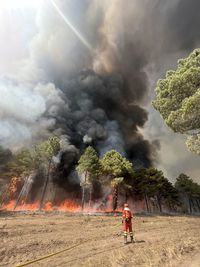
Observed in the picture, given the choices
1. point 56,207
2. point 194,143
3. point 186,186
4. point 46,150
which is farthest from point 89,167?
point 186,186

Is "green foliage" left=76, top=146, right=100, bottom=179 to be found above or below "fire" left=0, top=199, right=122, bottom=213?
above

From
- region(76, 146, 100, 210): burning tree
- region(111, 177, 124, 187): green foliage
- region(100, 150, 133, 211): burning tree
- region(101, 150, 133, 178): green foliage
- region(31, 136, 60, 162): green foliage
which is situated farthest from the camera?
region(31, 136, 60, 162): green foliage

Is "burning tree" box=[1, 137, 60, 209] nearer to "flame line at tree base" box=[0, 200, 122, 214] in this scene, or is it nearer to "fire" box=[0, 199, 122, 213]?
"flame line at tree base" box=[0, 200, 122, 214]

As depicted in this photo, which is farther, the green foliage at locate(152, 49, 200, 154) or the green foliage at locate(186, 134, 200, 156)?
the green foliage at locate(186, 134, 200, 156)

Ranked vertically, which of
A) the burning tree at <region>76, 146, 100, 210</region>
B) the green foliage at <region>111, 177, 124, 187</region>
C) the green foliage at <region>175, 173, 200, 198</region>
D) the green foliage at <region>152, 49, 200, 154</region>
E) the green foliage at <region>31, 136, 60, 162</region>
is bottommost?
the green foliage at <region>152, 49, 200, 154</region>

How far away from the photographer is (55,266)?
7.44 metres

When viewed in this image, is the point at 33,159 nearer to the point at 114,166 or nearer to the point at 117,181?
the point at 114,166

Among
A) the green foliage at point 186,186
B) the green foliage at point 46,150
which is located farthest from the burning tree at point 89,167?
the green foliage at point 186,186

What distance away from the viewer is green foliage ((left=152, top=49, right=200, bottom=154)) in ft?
49.5

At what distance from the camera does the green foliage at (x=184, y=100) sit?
594 inches

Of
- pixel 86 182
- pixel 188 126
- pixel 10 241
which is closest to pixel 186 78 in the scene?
pixel 188 126

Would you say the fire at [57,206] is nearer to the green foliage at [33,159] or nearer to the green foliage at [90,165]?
the green foliage at [33,159]

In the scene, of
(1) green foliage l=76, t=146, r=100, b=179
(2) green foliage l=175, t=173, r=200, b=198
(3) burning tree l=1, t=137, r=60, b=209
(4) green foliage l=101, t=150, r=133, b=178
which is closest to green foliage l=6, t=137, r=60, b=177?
(3) burning tree l=1, t=137, r=60, b=209

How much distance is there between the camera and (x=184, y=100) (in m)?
15.8
